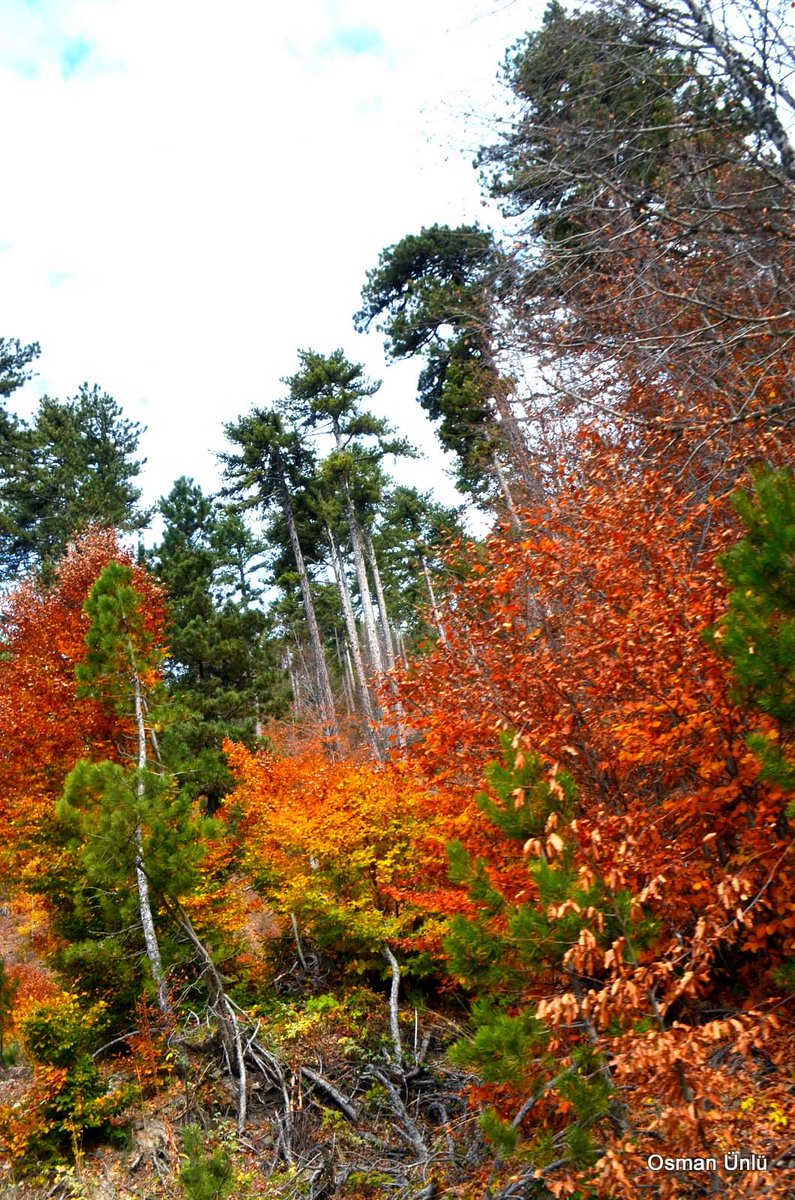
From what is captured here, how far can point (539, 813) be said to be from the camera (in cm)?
374

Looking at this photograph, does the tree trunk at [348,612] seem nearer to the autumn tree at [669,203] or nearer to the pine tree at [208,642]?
the pine tree at [208,642]

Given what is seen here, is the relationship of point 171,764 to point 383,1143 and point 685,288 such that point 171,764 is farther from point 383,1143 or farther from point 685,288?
point 685,288

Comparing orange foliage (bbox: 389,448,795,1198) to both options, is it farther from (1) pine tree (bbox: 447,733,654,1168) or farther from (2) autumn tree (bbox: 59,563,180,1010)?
(2) autumn tree (bbox: 59,563,180,1010)

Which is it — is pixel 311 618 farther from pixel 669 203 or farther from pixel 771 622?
pixel 771 622

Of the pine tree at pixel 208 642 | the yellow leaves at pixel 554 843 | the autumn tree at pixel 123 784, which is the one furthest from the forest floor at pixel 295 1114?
the pine tree at pixel 208 642

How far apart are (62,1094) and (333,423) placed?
62.9 feet

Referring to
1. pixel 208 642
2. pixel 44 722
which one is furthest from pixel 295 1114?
pixel 208 642

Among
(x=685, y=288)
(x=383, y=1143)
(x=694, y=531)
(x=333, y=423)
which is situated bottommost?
(x=383, y=1143)

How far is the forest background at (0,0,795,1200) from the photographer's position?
11.4 ft

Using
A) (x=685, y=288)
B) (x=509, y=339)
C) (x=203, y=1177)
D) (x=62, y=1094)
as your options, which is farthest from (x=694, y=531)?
(x=62, y=1094)

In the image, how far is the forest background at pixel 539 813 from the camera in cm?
348

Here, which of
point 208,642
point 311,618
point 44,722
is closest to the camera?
point 44,722

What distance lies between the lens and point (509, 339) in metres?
9.18

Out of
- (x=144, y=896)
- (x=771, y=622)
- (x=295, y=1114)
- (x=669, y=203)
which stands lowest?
(x=295, y=1114)
